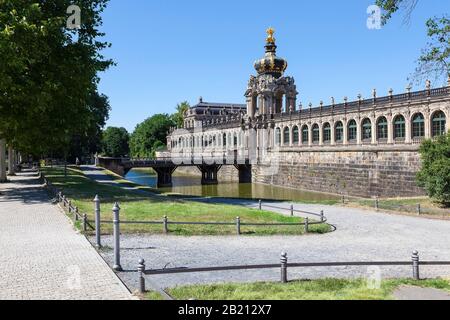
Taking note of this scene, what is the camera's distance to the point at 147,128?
138 metres

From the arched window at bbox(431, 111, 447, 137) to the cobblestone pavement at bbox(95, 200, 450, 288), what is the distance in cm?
2163

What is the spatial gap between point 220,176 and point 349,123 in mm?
39009

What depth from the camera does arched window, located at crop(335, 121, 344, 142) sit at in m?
57.6

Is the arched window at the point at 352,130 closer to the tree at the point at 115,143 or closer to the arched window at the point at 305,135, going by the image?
the arched window at the point at 305,135

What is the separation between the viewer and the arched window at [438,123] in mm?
42906

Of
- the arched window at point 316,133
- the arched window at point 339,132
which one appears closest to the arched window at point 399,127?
the arched window at point 339,132

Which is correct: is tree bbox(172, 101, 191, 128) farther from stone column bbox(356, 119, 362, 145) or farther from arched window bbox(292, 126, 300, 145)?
stone column bbox(356, 119, 362, 145)

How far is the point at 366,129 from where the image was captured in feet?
174

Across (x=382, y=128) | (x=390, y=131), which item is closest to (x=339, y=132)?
(x=382, y=128)

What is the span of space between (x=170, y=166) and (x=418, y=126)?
1505 inches

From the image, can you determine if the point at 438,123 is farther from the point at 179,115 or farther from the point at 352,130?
the point at 179,115

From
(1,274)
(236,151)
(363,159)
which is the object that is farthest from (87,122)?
(236,151)

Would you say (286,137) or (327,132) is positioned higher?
(327,132)
